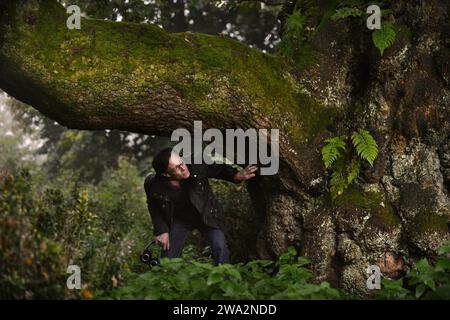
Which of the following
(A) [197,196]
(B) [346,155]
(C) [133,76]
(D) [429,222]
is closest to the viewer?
(C) [133,76]

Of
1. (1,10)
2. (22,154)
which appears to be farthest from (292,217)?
(22,154)

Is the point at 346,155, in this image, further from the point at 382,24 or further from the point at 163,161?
the point at 163,161

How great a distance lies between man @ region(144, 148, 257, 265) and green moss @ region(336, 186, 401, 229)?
1268 millimetres

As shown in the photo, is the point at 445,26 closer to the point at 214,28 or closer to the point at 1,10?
the point at 1,10

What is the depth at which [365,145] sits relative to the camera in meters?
6.12

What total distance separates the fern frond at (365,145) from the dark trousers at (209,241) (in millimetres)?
2134

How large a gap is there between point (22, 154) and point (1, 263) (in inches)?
1157

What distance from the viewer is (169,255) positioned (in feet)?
22.5

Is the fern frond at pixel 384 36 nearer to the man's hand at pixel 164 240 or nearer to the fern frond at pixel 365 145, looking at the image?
the fern frond at pixel 365 145

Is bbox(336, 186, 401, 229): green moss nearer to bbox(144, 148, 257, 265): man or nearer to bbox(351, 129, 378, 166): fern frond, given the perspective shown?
bbox(351, 129, 378, 166): fern frond

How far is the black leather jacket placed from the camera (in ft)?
21.7

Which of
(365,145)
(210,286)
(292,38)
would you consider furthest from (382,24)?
(210,286)

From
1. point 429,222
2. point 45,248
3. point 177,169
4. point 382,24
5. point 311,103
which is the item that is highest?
point 382,24

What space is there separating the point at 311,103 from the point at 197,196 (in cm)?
194
